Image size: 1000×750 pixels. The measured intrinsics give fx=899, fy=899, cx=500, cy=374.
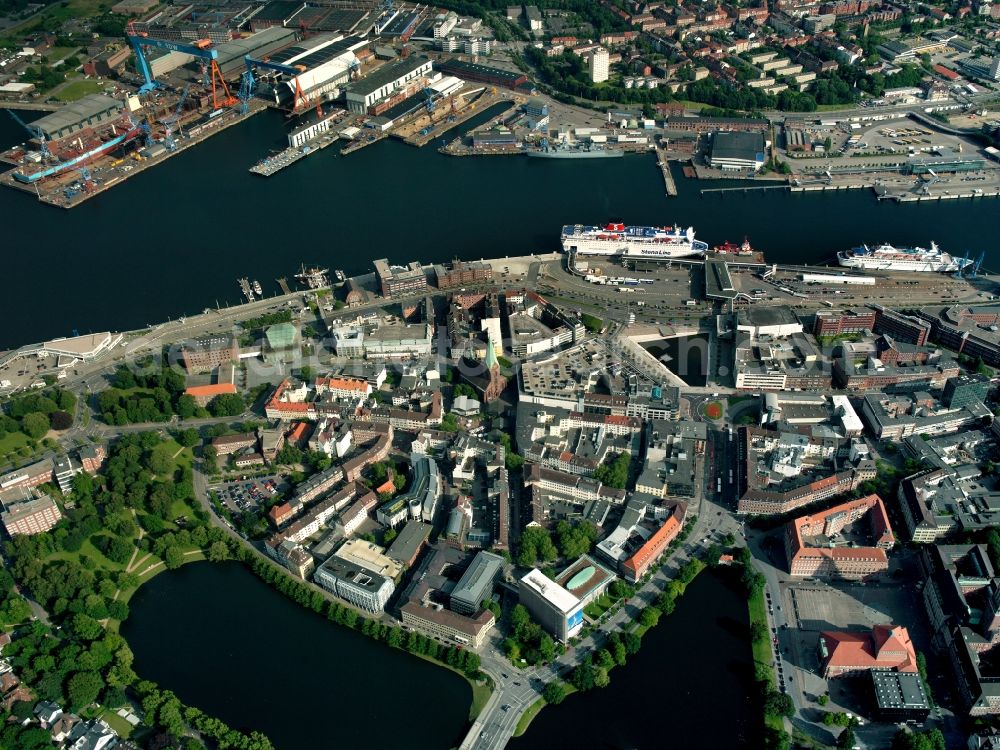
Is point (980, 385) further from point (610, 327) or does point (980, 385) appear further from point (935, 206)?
point (935, 206)

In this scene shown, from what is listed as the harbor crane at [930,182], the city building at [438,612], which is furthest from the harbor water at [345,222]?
the city building at [438,612]

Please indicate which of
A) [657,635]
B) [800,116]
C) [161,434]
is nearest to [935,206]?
[800,116]

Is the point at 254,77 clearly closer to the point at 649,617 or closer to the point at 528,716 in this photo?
the point at 649,617

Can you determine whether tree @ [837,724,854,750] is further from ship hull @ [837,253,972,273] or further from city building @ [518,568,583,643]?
ship hull @ [837,253,972,273]

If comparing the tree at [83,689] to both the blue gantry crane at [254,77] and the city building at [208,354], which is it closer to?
the city building at [208,354]

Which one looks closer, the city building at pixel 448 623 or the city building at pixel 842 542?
the city building at pixel 448 623

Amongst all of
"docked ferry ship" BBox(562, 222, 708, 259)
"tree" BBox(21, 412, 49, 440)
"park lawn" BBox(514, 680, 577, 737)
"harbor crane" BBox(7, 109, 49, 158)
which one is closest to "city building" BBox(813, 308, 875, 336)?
"docked ferry ship" BBox(562, 222, 708, 259)
